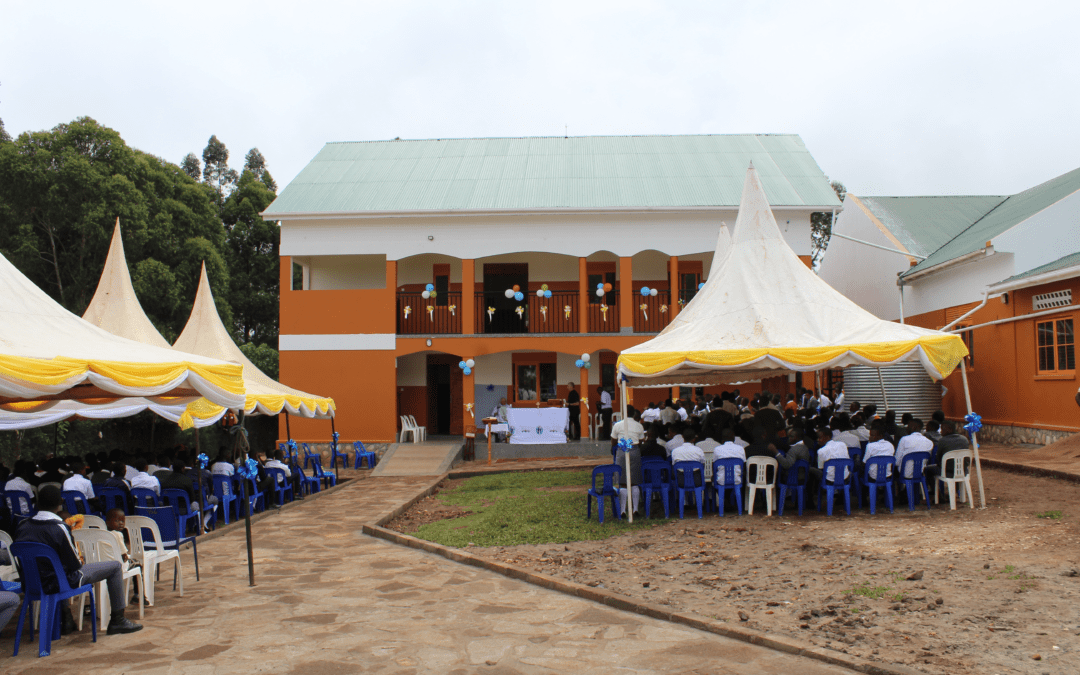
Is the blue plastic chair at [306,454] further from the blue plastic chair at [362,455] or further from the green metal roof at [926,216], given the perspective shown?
the green metal roof at [926,216]

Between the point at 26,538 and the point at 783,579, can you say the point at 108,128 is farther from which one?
the point at 783,579

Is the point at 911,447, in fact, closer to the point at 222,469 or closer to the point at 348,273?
the point at 222,469

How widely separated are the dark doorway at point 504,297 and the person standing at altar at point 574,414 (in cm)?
230

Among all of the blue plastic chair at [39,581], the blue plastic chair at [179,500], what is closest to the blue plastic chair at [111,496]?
the blue plastic chair at [179,500]

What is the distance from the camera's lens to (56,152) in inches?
776

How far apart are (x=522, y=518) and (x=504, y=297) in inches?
468

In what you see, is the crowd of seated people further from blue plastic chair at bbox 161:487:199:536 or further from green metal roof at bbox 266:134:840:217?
green metal roof at bbox 266:134:840:217

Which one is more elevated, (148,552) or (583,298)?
(583,298)

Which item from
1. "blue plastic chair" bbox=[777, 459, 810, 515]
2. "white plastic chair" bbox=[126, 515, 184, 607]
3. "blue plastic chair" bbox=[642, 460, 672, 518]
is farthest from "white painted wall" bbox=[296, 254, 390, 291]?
"white plastic chair" bbox=[126, 515, 184, 607]

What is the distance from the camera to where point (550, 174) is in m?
21.0

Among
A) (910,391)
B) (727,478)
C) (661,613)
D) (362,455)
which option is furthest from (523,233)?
(661,613)

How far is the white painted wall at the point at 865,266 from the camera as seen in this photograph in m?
19.3

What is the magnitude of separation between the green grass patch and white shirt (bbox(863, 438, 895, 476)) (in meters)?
2.56

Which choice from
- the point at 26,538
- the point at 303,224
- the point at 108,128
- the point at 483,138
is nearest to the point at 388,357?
the point at 303,224
